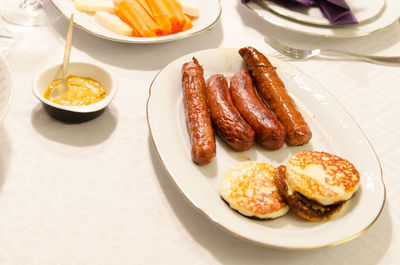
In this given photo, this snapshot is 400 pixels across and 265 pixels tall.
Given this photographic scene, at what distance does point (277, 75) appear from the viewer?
187cm

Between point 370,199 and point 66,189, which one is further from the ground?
point 370,199

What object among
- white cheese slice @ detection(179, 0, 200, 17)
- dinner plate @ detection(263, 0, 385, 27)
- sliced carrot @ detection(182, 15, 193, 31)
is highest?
dinner plate @ detection(263, 0, 385, 27)

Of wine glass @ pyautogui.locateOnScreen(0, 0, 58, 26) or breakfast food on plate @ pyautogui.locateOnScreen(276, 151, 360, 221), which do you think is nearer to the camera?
breakfast food on plate @ pyautogui.locateOnScreen(276, 151, 360, 221)

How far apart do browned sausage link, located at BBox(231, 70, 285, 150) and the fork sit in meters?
0.54

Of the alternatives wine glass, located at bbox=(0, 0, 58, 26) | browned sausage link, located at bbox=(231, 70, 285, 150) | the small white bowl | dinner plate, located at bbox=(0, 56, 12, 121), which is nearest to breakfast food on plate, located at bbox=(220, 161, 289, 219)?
browned sausage link, located at bbox=(231, 70, 285, 150)

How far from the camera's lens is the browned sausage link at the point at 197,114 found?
1467 millimetres

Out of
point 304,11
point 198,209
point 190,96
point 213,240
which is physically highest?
point 304,11

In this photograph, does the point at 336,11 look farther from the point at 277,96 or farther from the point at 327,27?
the point at 277,96

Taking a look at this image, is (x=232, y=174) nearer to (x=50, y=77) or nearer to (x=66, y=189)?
(x=66, y=189)

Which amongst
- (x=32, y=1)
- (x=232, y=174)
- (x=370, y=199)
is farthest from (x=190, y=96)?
(x=32, y=1)

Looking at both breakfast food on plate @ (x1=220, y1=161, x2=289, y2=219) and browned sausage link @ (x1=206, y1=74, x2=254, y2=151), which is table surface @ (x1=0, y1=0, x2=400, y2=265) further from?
browned sausage link @ (x1=206, y1=74, x2=254, y2=151)

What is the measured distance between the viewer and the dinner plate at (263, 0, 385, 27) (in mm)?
2250

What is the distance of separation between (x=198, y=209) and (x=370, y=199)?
2.06 ft

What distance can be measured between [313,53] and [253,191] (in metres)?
1.15
